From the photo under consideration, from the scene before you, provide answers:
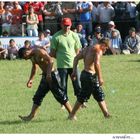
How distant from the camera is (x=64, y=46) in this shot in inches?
549

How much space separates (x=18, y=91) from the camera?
57.0 feet

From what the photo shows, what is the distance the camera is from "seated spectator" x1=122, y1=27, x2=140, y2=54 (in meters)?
26.1

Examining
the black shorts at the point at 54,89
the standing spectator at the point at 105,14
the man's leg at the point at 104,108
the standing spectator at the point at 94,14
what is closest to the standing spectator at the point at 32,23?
the standing spectator at the point at 94,14

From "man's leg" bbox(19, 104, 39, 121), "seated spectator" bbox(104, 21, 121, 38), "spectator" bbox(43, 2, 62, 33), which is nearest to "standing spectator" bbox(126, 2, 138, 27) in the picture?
"seated spectator" bbox(104, 21, 121, 38)

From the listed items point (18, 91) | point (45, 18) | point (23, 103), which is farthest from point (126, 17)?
point (23, 103)

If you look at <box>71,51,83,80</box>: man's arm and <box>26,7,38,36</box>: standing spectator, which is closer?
<box>71,51,83,80</box>: man's arm

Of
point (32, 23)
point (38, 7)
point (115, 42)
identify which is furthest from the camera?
point (38, 7)

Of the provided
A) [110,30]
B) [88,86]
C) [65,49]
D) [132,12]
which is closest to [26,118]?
[88,86]

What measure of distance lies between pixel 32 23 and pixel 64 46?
Answer: 40.0ft

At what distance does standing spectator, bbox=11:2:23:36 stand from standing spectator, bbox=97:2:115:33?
9.87 feet

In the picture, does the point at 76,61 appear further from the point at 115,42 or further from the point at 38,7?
the point at 38,7

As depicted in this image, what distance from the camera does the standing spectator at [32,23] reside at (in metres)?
25.9

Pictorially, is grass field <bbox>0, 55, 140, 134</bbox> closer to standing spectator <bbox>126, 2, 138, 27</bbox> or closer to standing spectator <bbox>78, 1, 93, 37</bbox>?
standing spectator <bbox>78, 1, 93, 37</bbox>

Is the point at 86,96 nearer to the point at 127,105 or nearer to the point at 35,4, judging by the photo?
the point at 127,105
